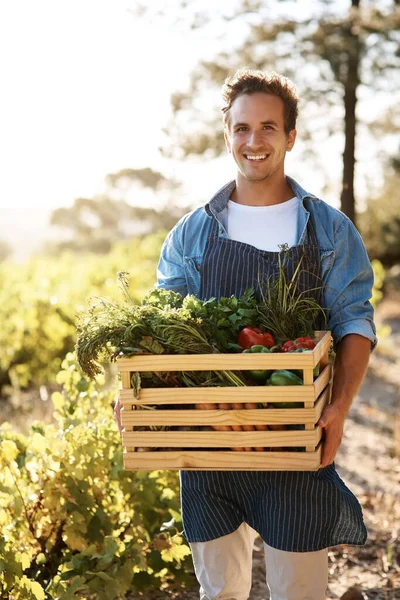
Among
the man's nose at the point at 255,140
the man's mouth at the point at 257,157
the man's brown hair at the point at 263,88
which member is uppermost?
the man's brown hair at the point at 263,88

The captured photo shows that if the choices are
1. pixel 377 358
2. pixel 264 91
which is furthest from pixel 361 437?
pixel 264 91

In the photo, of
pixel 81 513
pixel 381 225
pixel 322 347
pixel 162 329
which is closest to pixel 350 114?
pixel 81 513

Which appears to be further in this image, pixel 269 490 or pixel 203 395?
pixel 269 490

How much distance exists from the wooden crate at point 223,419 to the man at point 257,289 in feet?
0.61

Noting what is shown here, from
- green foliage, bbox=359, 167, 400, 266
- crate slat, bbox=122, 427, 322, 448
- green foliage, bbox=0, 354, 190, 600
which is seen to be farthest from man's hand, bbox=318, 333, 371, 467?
green foliage, bbox=359, 167, 400, 266

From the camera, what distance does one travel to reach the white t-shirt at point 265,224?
2.71 metres

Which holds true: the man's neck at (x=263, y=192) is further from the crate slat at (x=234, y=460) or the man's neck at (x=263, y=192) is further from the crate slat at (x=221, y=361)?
the crate slat at (x=234, y=460)

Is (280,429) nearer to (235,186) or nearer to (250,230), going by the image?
(250,230)

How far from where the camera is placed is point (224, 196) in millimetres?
2826

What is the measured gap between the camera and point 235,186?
113 inches

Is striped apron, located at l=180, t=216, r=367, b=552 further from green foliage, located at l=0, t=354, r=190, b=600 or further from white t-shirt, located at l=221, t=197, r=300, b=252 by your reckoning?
green foliage, located at l=0, t=354, r=190, b=600

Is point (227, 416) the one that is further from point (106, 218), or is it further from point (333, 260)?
point (106, 218)

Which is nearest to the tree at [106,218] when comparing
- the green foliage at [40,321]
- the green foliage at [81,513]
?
the green foliage at [40,321]

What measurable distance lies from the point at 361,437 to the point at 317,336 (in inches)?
163
